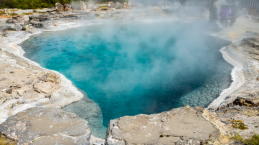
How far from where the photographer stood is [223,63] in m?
8.07

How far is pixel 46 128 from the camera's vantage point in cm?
323

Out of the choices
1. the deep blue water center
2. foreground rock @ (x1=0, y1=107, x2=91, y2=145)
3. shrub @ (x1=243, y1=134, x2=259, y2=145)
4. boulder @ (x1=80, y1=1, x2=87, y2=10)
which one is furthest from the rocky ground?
boulder @ (x1=80, y1=1, x2=87, y2=10)

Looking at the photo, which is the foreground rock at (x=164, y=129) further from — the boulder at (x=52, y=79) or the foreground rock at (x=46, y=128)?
the boulder at (x=52, y=79)

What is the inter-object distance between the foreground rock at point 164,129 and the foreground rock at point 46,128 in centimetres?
59

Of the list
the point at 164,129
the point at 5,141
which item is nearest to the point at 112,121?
the point at 164,129

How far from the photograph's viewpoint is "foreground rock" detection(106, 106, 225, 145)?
112 inches

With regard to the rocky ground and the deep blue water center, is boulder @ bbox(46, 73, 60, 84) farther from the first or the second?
the deep blue water center

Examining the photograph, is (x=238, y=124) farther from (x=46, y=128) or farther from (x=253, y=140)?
(x=46, y=128)

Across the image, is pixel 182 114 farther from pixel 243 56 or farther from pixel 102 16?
pixel 102 16

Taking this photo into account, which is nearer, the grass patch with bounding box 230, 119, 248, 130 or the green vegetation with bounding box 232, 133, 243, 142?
the green vegetation with bounding box 232, 133, 243, 142

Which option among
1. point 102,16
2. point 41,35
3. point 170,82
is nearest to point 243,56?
point 170,82

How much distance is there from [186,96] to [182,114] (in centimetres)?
243

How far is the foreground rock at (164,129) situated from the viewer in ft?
9.36

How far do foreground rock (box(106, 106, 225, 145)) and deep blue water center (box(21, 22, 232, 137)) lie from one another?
139 cm
